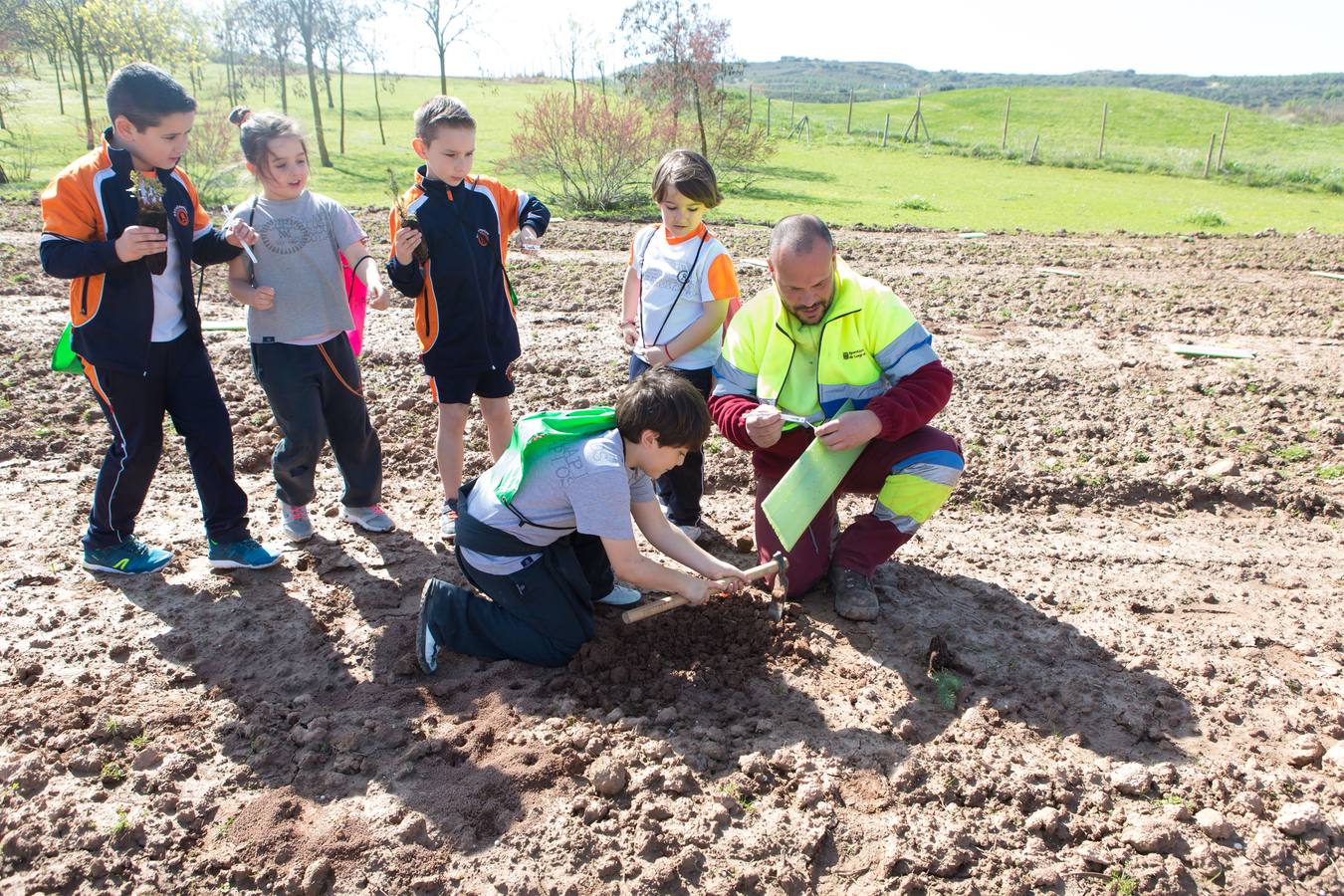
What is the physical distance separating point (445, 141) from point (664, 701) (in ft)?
7.24

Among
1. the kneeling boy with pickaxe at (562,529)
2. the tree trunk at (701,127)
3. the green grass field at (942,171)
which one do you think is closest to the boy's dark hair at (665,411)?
the kneeling boy with pickaxe at (562,529)

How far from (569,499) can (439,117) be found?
1627 mm

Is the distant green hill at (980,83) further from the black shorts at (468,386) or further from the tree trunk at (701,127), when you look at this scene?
the black shorts at (468,386)

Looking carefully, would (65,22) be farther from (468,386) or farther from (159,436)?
(468,386)

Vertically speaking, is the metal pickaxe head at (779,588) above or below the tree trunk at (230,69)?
below

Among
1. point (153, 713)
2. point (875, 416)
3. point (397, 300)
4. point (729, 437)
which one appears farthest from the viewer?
point (397, 300)

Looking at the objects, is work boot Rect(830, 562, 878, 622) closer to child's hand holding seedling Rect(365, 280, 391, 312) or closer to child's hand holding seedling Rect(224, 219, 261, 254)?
child's hand holding seedling Rect(365, 280, 391, 312)

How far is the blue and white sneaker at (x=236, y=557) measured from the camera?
3902 millimetres

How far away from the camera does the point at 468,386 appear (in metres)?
A: 4.06

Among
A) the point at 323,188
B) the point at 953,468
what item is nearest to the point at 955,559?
the point at 953,468

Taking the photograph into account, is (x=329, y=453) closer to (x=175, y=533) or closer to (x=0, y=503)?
(x=175, y=533)

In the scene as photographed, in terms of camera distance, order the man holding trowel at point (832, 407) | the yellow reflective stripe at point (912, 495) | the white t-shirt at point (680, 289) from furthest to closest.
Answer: the white t-shirt at point (680, 289)
the yellow reflective stripe at point (912, 495)
the man holding trowel at point (832, 407)

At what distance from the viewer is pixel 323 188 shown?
61.4 feet

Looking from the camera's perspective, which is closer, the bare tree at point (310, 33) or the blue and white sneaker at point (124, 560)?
the blue and white sneaker at point (124, 560)
